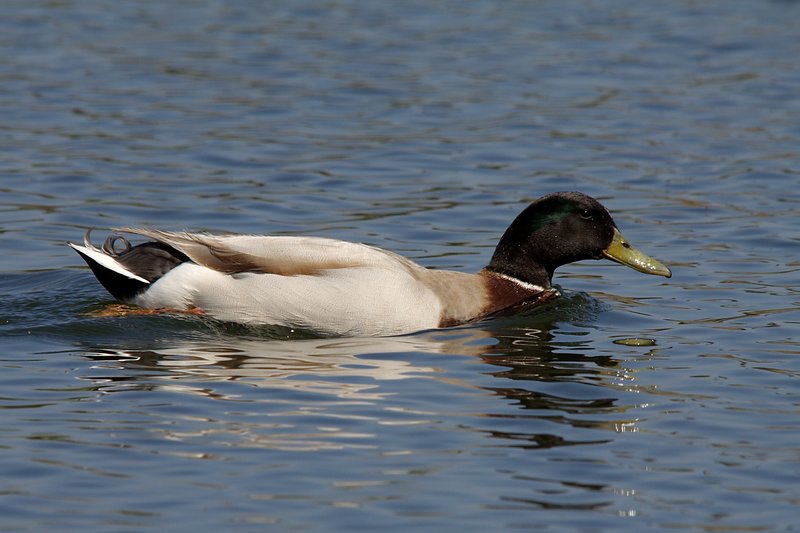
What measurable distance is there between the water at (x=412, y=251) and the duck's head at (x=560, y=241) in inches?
13.3

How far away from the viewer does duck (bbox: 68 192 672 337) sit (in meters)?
9.27

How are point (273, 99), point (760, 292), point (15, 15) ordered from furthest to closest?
point (15, 15) → point (273, 99) → point (760, 292)

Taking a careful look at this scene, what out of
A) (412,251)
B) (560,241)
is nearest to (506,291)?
(560,241)

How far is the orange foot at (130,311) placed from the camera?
9.52 meters

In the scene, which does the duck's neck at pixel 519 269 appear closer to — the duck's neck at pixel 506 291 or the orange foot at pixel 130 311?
the duck's neck at pixel 506 291

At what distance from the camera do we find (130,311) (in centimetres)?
971

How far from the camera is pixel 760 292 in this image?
1058 centimetres

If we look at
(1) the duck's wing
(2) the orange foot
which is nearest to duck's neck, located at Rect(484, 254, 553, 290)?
(1) the duck's wing

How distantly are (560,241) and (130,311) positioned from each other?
3.01 metres

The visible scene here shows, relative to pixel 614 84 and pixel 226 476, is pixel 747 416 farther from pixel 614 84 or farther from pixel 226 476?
pixel 614 84

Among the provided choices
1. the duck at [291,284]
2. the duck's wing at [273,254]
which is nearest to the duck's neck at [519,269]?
the duck at [291,284]

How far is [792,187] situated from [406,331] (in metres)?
5.81

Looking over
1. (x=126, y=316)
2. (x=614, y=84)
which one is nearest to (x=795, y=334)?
(x=126, y=316)

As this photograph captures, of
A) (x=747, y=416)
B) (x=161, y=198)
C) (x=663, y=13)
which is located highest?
(x=663, y=13)
